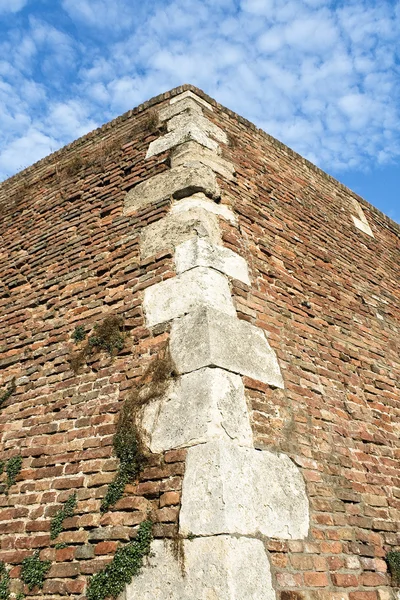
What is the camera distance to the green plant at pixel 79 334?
12.5 ft

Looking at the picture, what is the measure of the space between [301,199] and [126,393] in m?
3.70

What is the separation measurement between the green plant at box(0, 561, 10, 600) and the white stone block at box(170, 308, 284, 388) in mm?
1783

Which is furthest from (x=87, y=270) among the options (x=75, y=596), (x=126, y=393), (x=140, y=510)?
(x=75, y=596)

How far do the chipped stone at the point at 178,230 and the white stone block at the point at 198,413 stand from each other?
4.36 ft

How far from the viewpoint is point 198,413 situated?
273 centimetres

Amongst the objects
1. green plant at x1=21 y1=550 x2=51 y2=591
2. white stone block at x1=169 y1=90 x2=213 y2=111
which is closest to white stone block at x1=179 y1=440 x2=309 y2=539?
green plant at x1=21 y1=550 x2=51 y2=591

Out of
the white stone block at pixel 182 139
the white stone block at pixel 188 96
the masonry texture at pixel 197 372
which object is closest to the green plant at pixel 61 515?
the masonry texture at pixel 197 372

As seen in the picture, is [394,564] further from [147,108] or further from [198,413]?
[147,108]

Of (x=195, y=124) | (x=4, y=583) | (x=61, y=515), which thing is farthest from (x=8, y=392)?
(x=195, y=124)

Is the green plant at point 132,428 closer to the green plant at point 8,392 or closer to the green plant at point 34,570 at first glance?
the green plant at point 34,570

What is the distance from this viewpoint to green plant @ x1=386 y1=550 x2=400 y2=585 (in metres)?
3.03

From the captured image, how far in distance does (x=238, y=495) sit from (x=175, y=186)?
2.84 meters

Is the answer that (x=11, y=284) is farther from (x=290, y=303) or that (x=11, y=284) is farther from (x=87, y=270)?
(x=290, y=303)

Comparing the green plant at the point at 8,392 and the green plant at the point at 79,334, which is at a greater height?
the green plant at the point at 79,334
